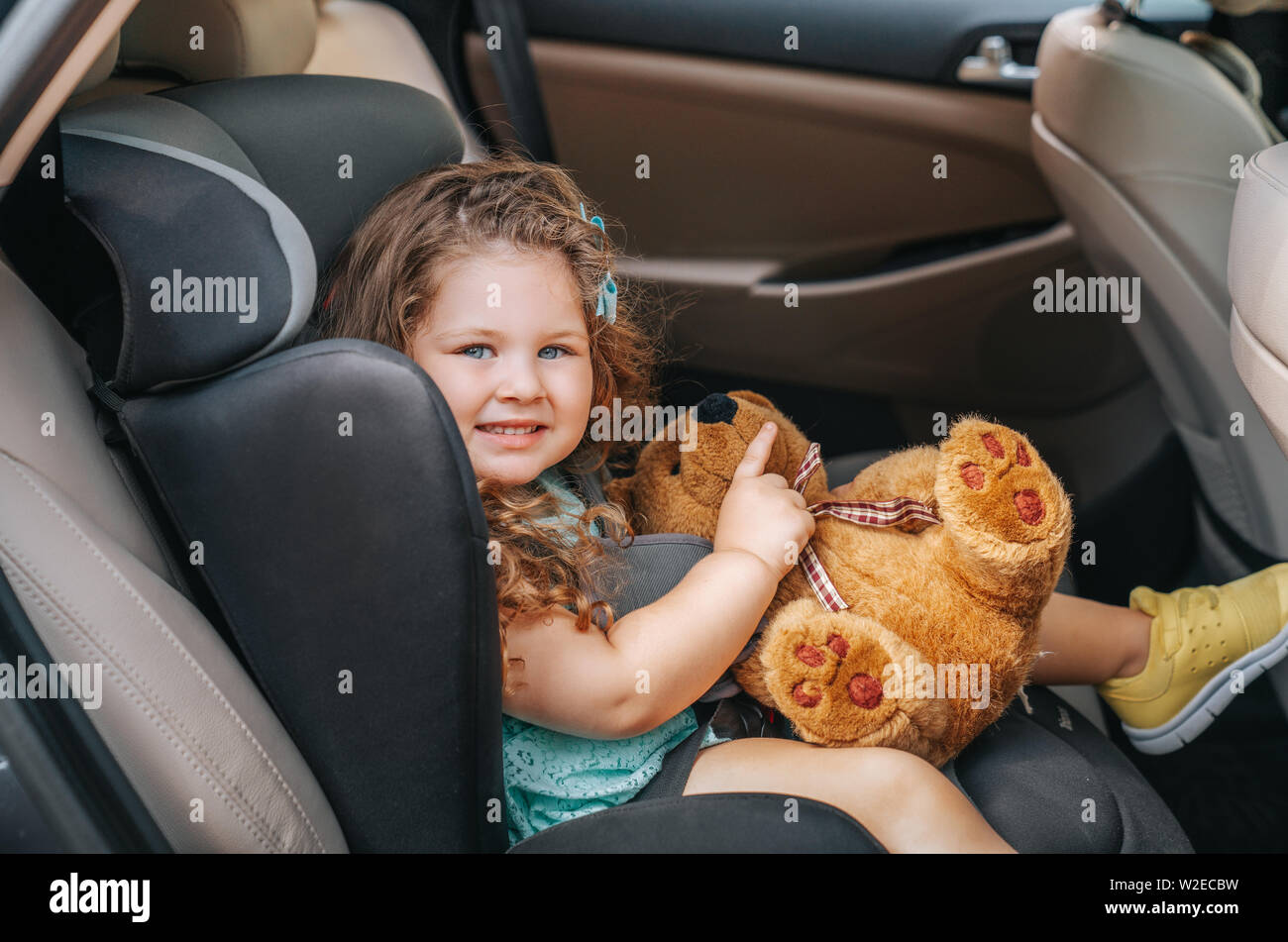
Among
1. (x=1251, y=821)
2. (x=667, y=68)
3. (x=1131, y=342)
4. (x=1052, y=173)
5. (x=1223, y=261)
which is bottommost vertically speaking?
(x=1251, y=821)

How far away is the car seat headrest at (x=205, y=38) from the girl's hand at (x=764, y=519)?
666 mm

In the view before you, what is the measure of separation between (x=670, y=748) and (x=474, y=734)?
0.91 ft

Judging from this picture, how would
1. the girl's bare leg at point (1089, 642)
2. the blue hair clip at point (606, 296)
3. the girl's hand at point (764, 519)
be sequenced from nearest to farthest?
the girl's hand at point (764, 519) < the blue hair clip at point (606, 296) < the girl's bare leg at point (1089, 642)

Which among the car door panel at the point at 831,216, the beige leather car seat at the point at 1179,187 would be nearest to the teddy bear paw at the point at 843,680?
the beige leather car seat at the point at 1179,187

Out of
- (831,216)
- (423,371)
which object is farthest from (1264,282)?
(831,216)

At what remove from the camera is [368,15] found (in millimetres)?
1615

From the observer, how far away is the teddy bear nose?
1.11 meters

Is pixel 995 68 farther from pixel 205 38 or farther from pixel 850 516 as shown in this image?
pixel 205 38

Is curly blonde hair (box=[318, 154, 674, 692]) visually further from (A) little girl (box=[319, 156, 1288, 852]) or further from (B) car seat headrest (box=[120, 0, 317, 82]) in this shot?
(B) car seat headrest (box=[120, 0, 317, 82])

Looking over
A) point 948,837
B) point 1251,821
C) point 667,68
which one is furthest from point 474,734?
point 667,68

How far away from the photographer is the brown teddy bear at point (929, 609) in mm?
888

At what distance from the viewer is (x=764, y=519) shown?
1.00m

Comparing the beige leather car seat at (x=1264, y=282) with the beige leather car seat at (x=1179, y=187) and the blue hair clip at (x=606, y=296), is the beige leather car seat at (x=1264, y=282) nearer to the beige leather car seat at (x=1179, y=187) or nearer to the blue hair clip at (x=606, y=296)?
the beige leather car seat at (x=1179, y=187)
